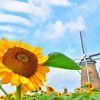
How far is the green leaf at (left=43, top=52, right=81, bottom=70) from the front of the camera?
1687mm

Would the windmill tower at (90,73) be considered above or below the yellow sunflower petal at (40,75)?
above

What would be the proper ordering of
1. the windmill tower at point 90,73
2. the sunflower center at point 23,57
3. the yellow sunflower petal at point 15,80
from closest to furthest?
the yellow sunflower petal at point 15,80, the sunflower center at point 23,57, the windmill tower at point 90,73

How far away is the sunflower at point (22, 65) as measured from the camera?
171cm

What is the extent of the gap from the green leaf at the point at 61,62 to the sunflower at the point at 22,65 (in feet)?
0.11

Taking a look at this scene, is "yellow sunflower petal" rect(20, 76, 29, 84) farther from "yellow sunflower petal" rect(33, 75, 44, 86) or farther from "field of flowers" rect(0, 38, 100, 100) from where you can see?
"yellow sunflower petal" rect(33, 75, 44, 86)

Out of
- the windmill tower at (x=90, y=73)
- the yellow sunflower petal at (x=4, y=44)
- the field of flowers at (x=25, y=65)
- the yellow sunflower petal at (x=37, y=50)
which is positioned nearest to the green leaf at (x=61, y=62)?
the field of flowers at (x=25, y=65)

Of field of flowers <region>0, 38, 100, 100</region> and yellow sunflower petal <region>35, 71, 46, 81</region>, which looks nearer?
field of flowers <region>0, 38, 100, 100</region>

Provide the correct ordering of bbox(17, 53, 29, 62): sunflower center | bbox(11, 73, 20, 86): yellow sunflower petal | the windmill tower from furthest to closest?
the windmill tower → bbox(17, 53, 29, 62): sunflower center → bbox(11, 73, 20, 86): yellow sunflower petal

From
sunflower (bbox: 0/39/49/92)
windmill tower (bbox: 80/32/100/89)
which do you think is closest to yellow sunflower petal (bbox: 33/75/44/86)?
sunflower (bbox: 0/39/49/92)

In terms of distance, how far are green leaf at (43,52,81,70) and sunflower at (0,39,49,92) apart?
0.03m

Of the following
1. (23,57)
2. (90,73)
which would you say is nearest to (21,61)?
(23,57)

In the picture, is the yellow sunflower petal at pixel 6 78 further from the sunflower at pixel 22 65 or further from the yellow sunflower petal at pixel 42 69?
the yellow sunflower petal at pixel 42 69

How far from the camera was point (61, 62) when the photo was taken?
5.60 feet

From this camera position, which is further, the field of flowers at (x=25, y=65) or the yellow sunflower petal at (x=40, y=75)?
the yellow sunflower petal at (x=40, y=75)
